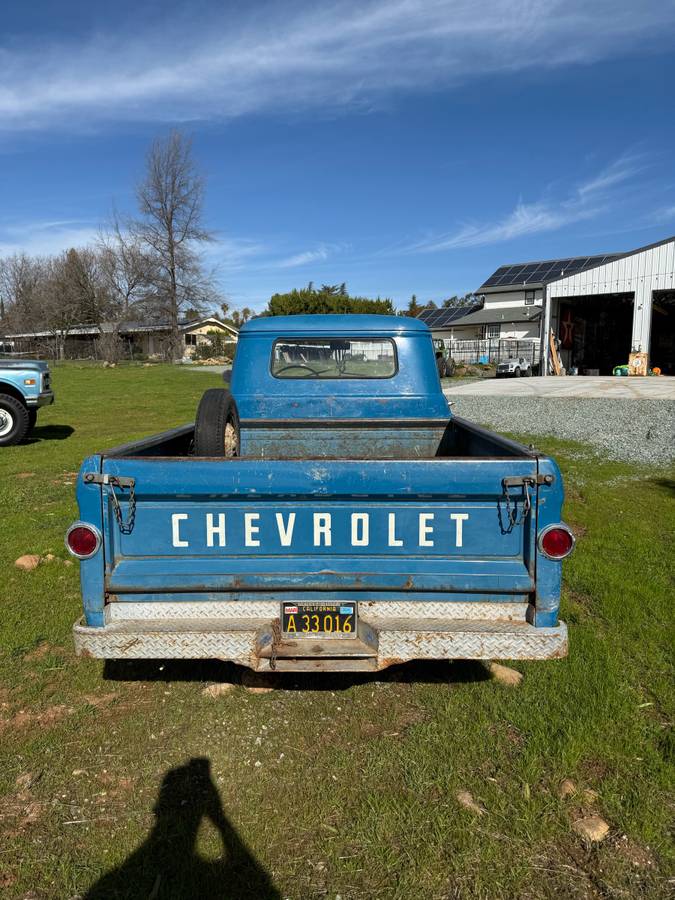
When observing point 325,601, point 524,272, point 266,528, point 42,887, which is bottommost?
point 42,887

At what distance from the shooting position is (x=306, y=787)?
2.57 m

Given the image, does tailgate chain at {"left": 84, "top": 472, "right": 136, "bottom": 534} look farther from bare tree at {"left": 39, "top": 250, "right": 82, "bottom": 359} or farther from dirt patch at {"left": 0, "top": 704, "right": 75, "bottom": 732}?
bare tree at {"left": 39, "top": 250, "right": 82, "bottom": 359}

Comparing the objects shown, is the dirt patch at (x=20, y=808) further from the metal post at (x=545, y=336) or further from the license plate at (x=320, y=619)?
the metal post at (x=545, y=336)

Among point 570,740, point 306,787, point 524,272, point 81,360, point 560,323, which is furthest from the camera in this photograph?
point 81,360

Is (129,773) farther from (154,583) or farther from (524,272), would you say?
(524,272)

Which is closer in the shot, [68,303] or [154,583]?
[154,583]

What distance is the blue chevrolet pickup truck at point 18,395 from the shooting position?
10789mm

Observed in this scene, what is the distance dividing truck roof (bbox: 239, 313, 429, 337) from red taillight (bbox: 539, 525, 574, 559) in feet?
9.21

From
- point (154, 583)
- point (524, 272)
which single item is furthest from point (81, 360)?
point (154, 583)

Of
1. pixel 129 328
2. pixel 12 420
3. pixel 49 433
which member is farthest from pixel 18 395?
pixel 129 328

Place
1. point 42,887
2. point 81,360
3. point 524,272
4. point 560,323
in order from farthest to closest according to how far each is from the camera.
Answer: point 81,360 < point 524,272 < point 560,323 < point 42,887

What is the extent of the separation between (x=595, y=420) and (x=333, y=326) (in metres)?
Result: 9.69

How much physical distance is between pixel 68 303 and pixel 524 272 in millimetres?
37738

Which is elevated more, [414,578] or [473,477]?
[473,477]
